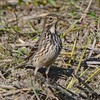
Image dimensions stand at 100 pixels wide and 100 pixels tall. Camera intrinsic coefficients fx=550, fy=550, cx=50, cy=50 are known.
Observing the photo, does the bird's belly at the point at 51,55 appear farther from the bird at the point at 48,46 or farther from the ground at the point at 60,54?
the ground at the point at 60,54

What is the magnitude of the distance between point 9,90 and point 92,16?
2.90m

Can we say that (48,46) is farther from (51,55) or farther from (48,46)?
(51,55)

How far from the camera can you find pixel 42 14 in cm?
1057

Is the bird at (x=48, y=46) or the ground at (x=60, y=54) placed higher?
the bird at (x=48, y=46)

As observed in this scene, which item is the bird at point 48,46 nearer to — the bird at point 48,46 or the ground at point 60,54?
the bird at point 48,46

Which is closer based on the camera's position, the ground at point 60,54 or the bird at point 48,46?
the ground at point 60,54

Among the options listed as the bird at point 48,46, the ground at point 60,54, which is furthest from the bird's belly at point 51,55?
the ground at point 60,54

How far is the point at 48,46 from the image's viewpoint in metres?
7.98

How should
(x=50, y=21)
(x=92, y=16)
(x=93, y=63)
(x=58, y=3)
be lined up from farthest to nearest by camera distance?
(x=58, y=3) → (x=92, y=16) → (x=93, y=63) → (x=50, y=21)

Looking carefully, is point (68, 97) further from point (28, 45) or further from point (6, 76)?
point (28, 45)

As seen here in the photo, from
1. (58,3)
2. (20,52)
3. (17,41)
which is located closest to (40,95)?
(20,52)

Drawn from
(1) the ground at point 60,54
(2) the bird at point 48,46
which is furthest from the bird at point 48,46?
(1) the ground at point 60,54

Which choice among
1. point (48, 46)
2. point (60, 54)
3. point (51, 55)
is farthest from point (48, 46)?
point (60, 54)

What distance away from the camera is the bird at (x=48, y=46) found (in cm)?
788
